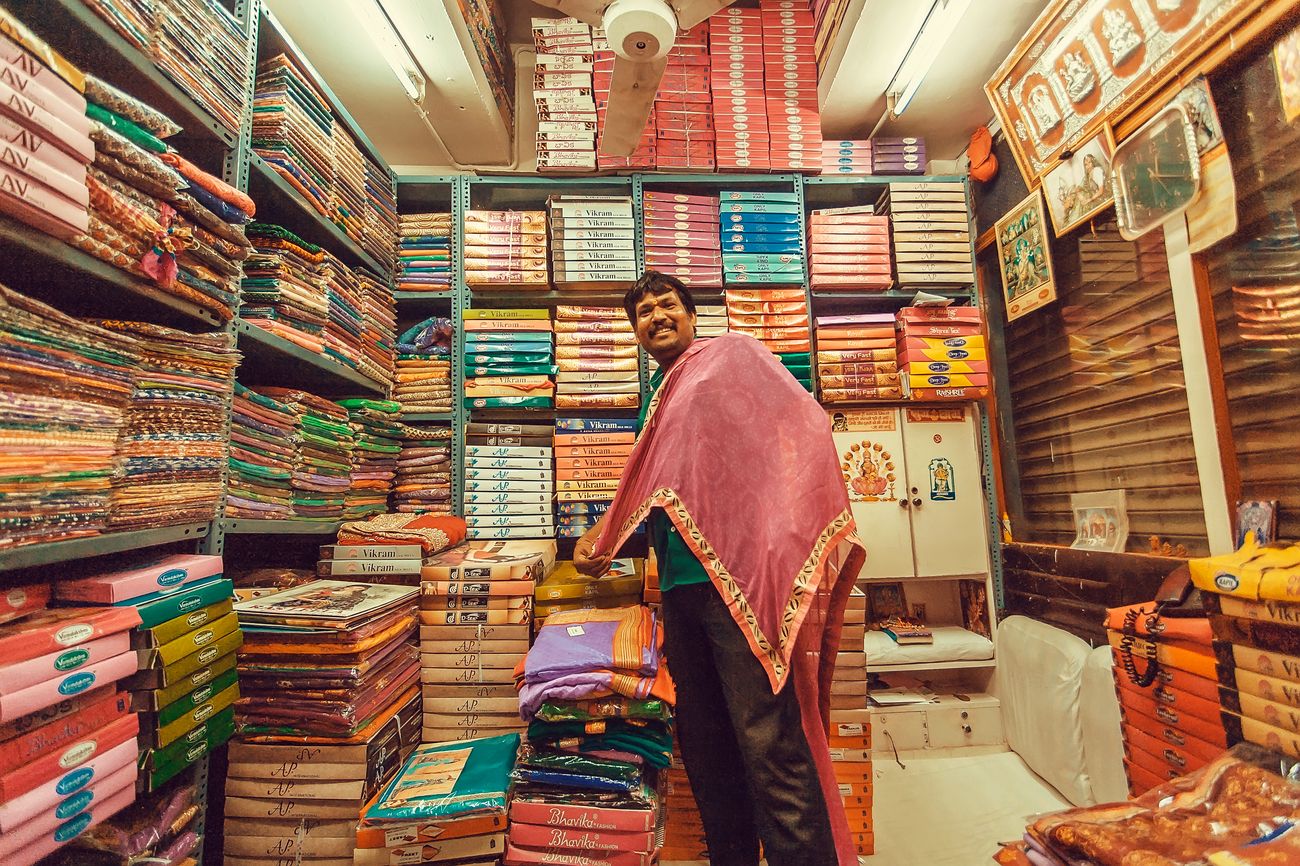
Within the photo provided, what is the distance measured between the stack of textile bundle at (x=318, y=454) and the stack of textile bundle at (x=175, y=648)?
0.57 m

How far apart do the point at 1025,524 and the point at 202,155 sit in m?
4.11

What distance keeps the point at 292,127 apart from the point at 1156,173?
3.28 m

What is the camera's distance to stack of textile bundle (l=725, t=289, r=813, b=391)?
2.84 metres

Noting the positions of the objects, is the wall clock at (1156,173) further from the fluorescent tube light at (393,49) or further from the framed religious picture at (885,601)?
the fluorescent tube light at (393,49)

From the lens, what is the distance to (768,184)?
3016mm

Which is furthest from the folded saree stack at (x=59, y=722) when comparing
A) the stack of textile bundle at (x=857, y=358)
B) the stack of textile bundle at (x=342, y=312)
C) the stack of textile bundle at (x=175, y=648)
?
the stack of textile bundle at (x=857, y=358)

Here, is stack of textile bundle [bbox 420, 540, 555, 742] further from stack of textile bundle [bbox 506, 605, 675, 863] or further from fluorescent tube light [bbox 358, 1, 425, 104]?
fluorescent tube light [bbox 358, 1, 425, 104]

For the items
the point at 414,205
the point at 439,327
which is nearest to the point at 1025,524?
the point at 439,327

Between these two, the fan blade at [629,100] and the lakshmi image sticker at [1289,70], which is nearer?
the lakshmi image sticker at [1289,70]

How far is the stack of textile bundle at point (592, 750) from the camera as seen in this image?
1.47 m

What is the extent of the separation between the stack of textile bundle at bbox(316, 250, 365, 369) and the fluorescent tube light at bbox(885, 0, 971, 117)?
2.95 meters

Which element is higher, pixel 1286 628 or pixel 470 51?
pixel 470 51

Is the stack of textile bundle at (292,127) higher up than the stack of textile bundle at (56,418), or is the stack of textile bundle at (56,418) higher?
the stack of textile bundle at (292,127)

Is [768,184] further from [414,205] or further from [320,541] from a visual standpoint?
[320,541]
